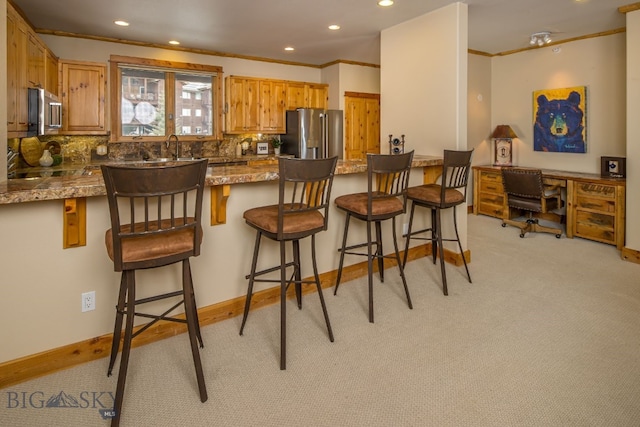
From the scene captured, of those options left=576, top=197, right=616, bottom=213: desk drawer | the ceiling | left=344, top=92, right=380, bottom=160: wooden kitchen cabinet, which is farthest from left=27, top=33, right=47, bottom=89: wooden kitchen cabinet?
left=576, top=197, right=616, bottom=213: desk drawer

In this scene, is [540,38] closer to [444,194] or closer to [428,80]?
[428,80]

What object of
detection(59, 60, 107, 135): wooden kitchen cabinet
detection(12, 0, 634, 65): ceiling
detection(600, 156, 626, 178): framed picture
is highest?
detection(12, 0, 634, 65): ceiling

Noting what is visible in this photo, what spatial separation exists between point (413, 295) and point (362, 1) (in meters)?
2.69

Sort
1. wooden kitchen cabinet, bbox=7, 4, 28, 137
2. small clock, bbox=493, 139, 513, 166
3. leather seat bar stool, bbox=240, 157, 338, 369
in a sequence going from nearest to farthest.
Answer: leather seat bar stool, bbox=240, 157, 338, 369, wooden kitchen cabinet, bbox=7, 4, 28, 137, small clock, bbox=493, 139, 513, 166

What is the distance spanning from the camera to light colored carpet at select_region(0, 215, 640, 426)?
71.2 inches

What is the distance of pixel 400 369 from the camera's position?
85.4 inches

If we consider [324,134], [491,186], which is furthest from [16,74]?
[491,186]

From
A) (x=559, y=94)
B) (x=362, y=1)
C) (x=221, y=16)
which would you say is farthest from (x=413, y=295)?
(x=559, y=94)

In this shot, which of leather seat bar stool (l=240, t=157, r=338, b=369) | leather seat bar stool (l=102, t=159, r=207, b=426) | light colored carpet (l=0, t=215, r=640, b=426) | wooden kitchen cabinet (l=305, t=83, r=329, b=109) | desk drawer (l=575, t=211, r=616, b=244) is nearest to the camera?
leather seat bar stool (l=102, t=159, r=207, b=426)

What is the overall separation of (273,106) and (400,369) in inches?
Result: 191

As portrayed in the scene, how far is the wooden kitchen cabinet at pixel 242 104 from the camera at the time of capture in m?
5.75

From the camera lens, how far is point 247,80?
231 inches

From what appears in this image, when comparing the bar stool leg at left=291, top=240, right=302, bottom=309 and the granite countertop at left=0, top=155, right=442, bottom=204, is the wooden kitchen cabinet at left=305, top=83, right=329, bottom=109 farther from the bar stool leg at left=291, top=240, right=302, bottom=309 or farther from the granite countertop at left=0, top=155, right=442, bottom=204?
the bar stool leg at left=291, top=240, right=302, bottom=309

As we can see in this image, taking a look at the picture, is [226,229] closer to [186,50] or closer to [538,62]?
[186,50]
